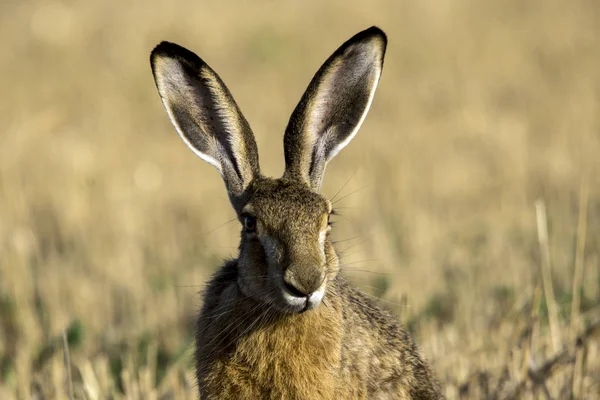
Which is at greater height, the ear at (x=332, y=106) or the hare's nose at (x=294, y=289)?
the ear at (x=332, y=106)

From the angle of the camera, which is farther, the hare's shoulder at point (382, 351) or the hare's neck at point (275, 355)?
the hare's shoulder at point (382, 351)

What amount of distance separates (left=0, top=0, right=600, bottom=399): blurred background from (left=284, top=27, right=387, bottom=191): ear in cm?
80

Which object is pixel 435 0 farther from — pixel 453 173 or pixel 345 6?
pixel 453 173

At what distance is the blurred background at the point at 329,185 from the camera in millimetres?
6219

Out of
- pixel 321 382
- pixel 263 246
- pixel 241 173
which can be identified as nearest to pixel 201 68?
pixel 241 173

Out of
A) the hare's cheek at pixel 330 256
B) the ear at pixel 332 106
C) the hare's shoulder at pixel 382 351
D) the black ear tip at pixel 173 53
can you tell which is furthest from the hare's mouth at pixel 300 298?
the black ear tip at pixel 173 53

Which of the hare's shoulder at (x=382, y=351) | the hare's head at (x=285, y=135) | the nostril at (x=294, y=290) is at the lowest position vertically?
the hare's shoulder at (x=382, y=351)

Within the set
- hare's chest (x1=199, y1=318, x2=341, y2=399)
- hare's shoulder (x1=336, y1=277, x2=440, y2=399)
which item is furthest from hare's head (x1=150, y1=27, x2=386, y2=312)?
hare's shoulder (x1=336, y1=277, x2=440, y2=399)

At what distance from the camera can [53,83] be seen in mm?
15570

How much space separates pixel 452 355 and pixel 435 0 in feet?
45.6

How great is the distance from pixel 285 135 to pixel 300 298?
3.25ft

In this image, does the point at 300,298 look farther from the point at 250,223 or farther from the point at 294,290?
the point at 250,223

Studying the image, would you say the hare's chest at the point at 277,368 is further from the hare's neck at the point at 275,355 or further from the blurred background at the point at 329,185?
the blurred background at the point at 329,185

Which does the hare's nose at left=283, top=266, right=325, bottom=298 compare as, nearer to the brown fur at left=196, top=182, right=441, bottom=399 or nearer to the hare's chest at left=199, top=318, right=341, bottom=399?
the brown fur at left=196, top=182, right=441, bottom=399
